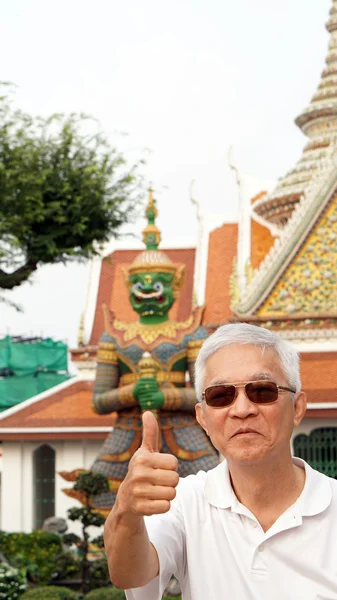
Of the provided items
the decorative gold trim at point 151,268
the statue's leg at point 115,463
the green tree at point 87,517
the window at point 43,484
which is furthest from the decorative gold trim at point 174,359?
the window at point 43,484

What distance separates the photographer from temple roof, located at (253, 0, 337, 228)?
55.4ft

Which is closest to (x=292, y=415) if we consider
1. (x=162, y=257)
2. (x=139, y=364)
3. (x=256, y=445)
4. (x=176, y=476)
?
(x=256, y=445)

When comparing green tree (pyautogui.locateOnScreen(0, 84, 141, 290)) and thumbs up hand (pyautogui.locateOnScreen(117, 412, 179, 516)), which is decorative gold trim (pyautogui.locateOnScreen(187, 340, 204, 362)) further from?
thumbs up hand (pyautogui.locateOnScreen(117, 412, 179, 516))

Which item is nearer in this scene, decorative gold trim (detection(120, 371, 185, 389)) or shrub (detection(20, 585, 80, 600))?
shrub (detection(20, 585, 80, 600))

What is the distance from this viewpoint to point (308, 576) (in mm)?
2502

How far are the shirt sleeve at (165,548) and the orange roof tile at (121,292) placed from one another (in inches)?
588

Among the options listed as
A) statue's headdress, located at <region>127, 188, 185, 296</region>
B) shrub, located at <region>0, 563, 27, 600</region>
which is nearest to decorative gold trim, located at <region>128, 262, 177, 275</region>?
statue's headdress, located at <region>127, 188, 185, 296</region>

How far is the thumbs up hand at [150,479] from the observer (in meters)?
2.24

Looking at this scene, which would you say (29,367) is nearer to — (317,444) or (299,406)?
(317,444)

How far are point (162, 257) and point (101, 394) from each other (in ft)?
4.95

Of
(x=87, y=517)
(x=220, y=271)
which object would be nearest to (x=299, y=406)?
(x=87, y=517)

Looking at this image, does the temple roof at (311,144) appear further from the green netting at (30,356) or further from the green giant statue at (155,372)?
the green netting at (30,356)

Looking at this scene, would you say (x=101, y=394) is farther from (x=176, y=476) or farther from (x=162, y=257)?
(x=176, y=476)

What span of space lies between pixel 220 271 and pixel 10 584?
928cm
